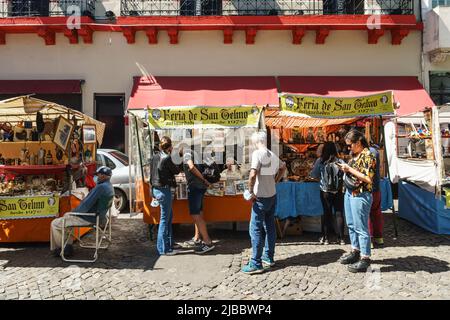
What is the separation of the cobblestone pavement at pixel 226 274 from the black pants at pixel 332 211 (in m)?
0.29

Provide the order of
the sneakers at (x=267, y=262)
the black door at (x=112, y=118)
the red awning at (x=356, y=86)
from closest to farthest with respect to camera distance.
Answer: the sneakers at (x=267, y=262) < the red awning at (x=356, y=86) < the black door at (x=112, y=118)

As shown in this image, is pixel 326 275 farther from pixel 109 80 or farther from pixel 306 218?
pixel 109 80

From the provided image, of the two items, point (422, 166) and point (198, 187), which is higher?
point (422, 166)

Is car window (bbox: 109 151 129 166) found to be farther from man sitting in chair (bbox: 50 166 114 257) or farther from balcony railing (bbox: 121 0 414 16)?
balcony railing (bbox: 121 0 414 16)

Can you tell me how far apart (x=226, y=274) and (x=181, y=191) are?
6.81ft

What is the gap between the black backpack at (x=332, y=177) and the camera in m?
6.13

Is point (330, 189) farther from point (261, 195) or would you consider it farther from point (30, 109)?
point (30, 109)

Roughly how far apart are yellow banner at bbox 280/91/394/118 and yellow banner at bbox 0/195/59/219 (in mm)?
4112

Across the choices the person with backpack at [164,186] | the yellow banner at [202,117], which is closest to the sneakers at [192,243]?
the person with backpack at [164,186]

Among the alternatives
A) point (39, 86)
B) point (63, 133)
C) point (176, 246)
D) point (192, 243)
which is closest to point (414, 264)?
point (192, 243)

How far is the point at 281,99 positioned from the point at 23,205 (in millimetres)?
4559

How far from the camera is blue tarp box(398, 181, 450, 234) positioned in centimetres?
677

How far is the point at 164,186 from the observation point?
5.71m

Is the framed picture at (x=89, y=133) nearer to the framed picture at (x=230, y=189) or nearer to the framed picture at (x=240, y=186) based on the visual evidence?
the framed picture at (x=230, y=189)
